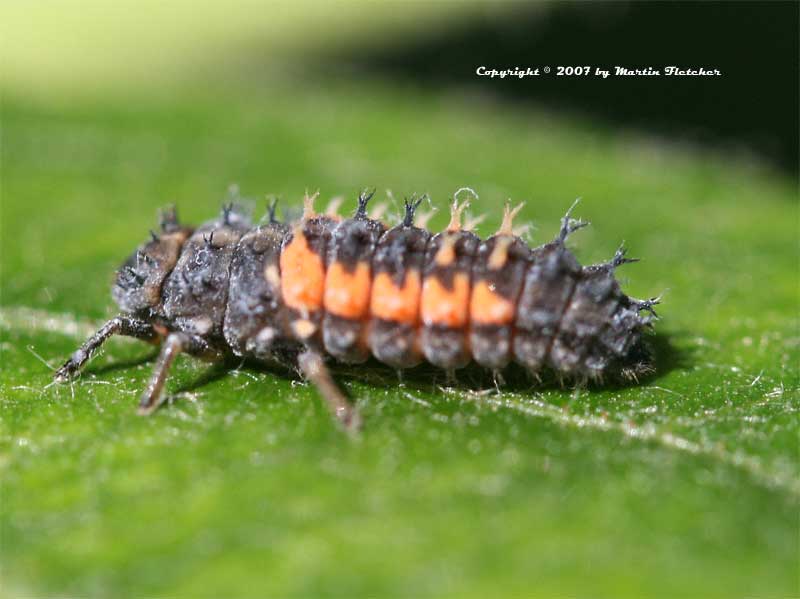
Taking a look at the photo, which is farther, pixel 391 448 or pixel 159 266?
pixel 159 266

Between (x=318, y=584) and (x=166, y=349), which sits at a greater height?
(x=166, y=349)

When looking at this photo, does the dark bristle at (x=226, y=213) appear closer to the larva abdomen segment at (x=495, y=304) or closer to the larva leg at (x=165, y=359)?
the larva leg at (x=165, y=359)

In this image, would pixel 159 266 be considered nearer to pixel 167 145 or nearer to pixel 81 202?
pixel 81 202

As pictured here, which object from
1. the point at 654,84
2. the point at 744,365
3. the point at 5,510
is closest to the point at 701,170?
the point at 654,84

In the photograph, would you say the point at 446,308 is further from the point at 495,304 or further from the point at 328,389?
the point at 328,389

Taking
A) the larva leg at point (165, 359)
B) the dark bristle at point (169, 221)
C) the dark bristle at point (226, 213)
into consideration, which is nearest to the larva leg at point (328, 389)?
the larva leg at point (165, 359)

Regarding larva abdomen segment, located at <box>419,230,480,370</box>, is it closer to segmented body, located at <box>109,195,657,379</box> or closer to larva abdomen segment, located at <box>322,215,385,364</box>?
segmented body, located at <box>109,195,657,379</box>
